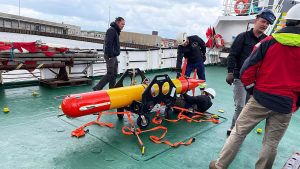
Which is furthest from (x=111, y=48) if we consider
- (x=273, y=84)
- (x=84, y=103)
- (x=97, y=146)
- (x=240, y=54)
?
(x=273, y=84)

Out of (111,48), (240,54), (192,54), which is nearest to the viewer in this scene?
(240,54)

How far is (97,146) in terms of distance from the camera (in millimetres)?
3223

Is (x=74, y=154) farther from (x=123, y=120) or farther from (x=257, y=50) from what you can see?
(x=257, y=50)

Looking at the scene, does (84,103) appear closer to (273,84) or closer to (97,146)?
(97,146)

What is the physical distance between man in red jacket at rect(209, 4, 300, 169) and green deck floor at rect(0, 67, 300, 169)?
78cm

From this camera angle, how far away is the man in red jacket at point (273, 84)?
2043 millimetres

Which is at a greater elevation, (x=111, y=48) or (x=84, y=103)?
(x=111, y=48)

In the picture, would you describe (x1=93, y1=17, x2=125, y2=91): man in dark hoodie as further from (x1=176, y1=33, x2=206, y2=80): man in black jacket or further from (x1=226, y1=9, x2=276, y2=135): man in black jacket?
(x1=226, y1=9, x2=276, y2=135): man in black jacket

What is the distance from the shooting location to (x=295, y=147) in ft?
11.9

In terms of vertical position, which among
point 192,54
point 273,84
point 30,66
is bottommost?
point 30,66

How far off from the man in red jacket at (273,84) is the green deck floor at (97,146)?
78cm

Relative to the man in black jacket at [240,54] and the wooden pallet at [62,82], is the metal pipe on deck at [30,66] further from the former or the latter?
A: the man in black jacket at [240,54]

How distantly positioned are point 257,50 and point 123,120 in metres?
2.75

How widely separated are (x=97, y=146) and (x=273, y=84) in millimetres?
2280
